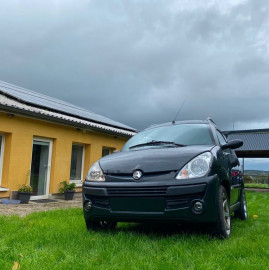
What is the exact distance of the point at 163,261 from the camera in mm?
2771

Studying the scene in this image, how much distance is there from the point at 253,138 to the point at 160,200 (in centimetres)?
2082

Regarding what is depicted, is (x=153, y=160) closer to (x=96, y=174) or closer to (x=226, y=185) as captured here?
(x=96, y=174)

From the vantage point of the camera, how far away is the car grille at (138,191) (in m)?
3.39

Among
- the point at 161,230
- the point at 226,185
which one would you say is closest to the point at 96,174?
the point at 161,230

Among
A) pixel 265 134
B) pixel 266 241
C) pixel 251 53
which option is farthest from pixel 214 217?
pixel 265 134

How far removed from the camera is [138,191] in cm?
346

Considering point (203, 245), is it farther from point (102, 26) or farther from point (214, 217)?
point (102, 26)

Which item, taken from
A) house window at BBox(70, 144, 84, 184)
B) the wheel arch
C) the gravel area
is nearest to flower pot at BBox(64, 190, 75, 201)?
house window at BBox(70, 144, 84, 184)

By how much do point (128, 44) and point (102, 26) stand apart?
179 centimetres

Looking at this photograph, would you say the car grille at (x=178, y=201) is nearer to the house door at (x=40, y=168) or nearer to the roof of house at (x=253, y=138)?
the house door at (x=40, y=168)

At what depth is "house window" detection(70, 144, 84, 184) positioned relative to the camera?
37.4 ft

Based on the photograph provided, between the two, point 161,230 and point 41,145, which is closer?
point 161,230

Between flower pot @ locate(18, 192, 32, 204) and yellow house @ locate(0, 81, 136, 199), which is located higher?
yellow house @ locate(0, 81, 136, 199)

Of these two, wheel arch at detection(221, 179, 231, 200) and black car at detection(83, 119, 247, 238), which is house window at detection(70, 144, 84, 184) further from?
wheel arch at detection(221, 179, 231, 200)
